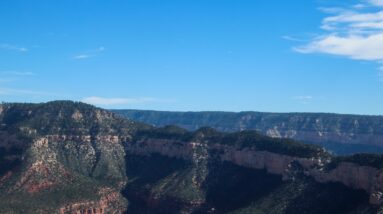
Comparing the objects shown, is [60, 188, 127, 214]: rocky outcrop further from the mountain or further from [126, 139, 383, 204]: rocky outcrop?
[126, 139, 383, 204]: rocky outcrop

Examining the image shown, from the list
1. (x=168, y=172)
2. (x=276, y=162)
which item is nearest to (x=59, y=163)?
(x=168, y=172)

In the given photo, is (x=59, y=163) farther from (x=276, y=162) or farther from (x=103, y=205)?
(x=276, y=162)

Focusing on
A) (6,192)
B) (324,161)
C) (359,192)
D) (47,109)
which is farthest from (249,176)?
(47,109)

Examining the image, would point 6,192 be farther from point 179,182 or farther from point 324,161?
point 324,161

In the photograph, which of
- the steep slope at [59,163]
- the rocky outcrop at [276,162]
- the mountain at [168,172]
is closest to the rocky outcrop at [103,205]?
the steep slope at [59,163]

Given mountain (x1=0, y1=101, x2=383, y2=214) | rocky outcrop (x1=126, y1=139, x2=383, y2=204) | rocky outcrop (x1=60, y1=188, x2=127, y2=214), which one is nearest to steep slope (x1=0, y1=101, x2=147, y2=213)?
rocky outcrop (x1=60, y1=188, x2=127, y2=214)

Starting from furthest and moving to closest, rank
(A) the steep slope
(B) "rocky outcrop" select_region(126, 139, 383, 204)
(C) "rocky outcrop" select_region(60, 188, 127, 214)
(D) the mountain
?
1. (A) the steep slope
2. (C) "rocky outcrop" select_region(60, 188, 127, 214)
3. (D) the mountain
4. (B) "rocky outcrop" select_region(126, 139, 383, 204)
